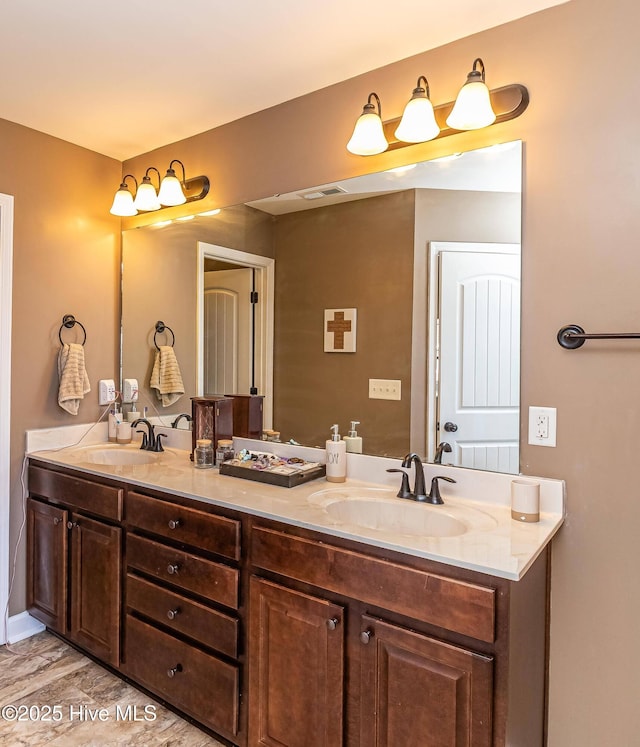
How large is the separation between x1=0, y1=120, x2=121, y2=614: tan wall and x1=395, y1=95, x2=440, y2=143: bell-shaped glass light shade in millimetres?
1816

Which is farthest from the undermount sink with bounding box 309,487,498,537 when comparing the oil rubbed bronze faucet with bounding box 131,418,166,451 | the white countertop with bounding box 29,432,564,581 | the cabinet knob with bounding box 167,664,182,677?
the oil rubbed bronze faucet with bounding box 131,418,166,451

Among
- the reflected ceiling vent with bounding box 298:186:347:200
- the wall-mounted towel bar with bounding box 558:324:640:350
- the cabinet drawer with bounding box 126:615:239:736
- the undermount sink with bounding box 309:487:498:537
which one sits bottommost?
the cabinet drawer with bounding box 126:615:239:736

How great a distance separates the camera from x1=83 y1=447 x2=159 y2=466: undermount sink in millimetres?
2557

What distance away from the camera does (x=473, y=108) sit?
5.27 feet

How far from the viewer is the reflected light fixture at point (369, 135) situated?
1.80 metres

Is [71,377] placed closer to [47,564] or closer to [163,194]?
[47,564]

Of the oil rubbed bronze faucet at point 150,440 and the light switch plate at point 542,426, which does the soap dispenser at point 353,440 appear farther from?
the oil rubbed bronze faucet at point 150,440

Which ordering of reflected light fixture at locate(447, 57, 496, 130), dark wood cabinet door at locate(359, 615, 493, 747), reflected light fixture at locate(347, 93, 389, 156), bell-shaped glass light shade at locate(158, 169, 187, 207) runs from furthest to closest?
bell-shaped glass light shade at locate(158, 169, 187, 207) → reflected light fixture at locate(347, 93, 389, 156) → reflected light fixture at locate(447, 57, 496, 130) → dark wood cabinet door at locate(359, 615, 493, 747)

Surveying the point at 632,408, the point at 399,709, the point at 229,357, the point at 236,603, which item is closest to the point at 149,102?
the point at 229,357

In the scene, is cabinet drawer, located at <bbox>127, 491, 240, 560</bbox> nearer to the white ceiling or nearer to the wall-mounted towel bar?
the wall-mounted towel bar

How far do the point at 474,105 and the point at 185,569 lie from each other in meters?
1.78

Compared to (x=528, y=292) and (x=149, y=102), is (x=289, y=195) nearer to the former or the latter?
(x=149, y=102)

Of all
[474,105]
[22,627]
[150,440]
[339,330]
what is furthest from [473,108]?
[22,627]

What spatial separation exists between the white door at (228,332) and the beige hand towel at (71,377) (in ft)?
2.20
